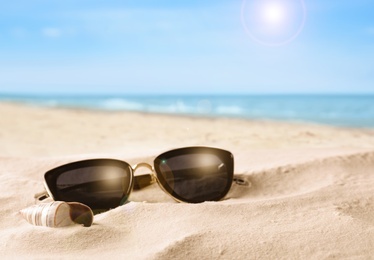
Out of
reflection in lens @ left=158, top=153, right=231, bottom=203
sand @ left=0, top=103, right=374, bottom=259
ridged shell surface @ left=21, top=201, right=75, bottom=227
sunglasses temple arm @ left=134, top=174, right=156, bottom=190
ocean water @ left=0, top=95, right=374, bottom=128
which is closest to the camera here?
sand @ left=0, top=103, right=374, bottom=259

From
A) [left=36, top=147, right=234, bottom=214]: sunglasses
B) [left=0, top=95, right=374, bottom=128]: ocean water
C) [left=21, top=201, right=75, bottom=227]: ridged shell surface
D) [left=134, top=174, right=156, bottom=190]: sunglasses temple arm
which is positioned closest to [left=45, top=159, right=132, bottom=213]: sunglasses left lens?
[left=36, top=147, right=234, bottom=214]: sunglasses

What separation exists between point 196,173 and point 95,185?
0.48 metres

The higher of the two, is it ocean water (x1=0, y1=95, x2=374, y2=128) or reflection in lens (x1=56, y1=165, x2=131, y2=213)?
reflection in lens (x1=56, y1=165, x2=131, y2=213)

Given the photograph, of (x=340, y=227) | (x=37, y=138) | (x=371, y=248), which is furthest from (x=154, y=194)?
(x=37, y=138)

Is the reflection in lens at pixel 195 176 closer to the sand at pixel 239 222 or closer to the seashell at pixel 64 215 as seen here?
the sand at pixel 239 222

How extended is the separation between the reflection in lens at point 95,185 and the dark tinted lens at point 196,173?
196 mm

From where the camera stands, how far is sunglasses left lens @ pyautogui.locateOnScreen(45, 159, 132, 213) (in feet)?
6.51

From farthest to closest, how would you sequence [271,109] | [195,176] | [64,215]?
[271,109], [195,176], [64,215]

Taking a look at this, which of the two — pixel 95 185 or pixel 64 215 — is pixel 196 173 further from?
pixel 64 215

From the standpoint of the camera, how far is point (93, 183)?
2.04 meters

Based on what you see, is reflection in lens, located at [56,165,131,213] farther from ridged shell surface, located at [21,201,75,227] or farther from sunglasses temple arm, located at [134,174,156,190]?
ridged shell surface, located at [21,201,75,227]

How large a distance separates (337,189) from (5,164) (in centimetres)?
195

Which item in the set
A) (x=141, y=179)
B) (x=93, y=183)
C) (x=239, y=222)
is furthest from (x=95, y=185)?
(x=239, y=222)

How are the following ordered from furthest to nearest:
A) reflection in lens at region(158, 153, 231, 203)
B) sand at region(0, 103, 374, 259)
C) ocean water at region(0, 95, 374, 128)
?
ocean water at region(0, 95, 374, 128)
reflection in lens at region(158, 153, 231, 203)
sand at region(0, 103, 374, 259)
